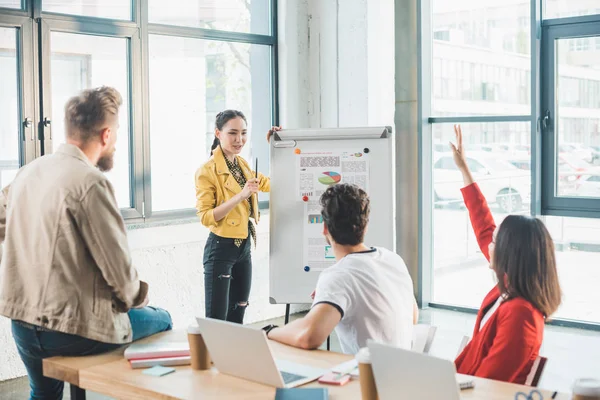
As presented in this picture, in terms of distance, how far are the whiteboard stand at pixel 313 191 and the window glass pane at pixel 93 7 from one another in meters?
1.44

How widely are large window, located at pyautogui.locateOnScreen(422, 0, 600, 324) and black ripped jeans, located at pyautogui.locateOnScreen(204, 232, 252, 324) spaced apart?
8.13 ft

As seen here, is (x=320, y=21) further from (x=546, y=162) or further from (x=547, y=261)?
(x=547, y=261)

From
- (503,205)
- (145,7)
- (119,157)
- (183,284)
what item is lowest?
(183,284)

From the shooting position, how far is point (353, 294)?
2.49 metres

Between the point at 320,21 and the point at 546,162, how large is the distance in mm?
2136

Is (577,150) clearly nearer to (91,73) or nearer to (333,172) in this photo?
(333,172)

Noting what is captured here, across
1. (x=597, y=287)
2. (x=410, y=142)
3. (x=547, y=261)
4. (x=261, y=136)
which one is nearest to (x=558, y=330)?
(x=597, y=287)

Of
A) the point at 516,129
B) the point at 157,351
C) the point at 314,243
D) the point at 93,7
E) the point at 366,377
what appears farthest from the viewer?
the point at 516,129

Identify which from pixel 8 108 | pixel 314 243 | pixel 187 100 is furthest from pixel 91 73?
pixel 314 243

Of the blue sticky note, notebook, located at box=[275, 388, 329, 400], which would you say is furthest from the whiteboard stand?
notebook, located at box=[275, 388, 329, 400]

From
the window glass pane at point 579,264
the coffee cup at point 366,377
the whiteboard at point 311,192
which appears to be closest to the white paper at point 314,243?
the whiteboard at point 311,192

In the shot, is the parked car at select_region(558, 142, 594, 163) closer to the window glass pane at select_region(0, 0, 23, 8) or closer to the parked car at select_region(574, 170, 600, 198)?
the parked car at select_region(574, 170, 600, 198)

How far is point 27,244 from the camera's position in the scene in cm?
247

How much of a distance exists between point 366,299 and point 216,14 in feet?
12.8
